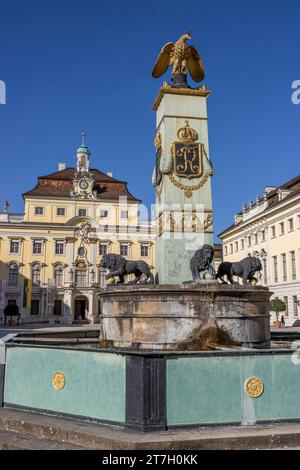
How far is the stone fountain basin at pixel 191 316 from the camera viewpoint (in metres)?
8.62

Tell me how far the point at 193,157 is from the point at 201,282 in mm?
3419

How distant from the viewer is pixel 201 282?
899cm

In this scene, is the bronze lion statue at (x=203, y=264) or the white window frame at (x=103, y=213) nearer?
the bronze lion statue at (x=203, y=264)

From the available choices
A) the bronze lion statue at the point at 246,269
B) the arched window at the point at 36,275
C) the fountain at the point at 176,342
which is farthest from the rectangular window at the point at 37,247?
the bronze lion statue at the point at 246,269

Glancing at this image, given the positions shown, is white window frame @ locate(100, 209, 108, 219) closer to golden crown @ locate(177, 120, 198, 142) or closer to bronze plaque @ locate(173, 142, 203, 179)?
golden crown @ locate(177, 120, 198, 142)

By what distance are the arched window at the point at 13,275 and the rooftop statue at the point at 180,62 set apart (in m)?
50.5

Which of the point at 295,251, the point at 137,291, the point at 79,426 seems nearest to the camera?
the point at 79,426

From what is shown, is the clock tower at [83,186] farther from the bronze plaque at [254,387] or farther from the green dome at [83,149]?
the bronze plaque at [254,387]

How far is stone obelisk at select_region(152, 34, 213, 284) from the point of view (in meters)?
10.5

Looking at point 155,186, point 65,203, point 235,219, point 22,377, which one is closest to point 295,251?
point 235,219

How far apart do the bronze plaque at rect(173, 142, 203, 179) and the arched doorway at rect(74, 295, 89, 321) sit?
158ft

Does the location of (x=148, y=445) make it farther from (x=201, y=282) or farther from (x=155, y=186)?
(x=155, y=186)

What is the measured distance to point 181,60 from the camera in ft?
38.1

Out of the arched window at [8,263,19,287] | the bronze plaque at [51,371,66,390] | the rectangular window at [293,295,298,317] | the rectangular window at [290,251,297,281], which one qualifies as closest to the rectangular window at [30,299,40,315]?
the arched window at [8,263,19,287]
